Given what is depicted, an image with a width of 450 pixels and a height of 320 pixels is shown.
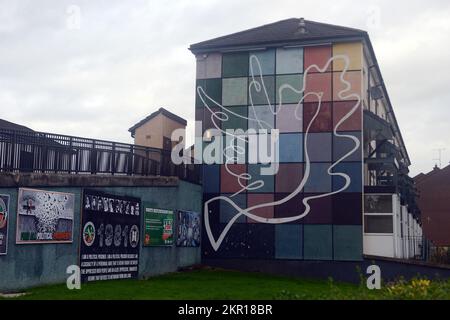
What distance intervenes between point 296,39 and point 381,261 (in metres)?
12.0

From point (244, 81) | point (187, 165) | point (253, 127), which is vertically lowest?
point (187, 165)

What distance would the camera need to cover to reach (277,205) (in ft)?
106

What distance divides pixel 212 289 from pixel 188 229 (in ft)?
27.0

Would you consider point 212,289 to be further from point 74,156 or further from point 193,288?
point 74,156

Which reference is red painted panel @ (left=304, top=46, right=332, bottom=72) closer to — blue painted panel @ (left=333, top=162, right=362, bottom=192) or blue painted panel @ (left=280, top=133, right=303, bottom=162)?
blue painted panel @ (left=280, top=133, right=303, bottom=162)

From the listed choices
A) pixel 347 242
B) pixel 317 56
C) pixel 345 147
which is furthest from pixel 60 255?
pixel 317 56

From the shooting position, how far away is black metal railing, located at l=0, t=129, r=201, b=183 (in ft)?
66.3

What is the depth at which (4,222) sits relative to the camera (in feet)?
63.4

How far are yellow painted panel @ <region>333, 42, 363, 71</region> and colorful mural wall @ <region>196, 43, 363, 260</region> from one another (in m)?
0.05

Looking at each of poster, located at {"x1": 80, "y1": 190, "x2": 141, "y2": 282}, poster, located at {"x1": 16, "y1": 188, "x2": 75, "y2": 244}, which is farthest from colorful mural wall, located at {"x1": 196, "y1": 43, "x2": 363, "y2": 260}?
poster, located at {"x1": 16, "y1": 188, "x2": 75, "y2": 244}

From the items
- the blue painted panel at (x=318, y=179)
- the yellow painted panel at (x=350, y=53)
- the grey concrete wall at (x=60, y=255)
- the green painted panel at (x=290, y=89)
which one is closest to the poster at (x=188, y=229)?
the grey concrete wall at (x=60, y=255)

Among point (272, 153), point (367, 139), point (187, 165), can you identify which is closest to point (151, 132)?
point (187, 165)

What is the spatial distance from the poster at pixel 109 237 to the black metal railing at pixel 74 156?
118 cm
